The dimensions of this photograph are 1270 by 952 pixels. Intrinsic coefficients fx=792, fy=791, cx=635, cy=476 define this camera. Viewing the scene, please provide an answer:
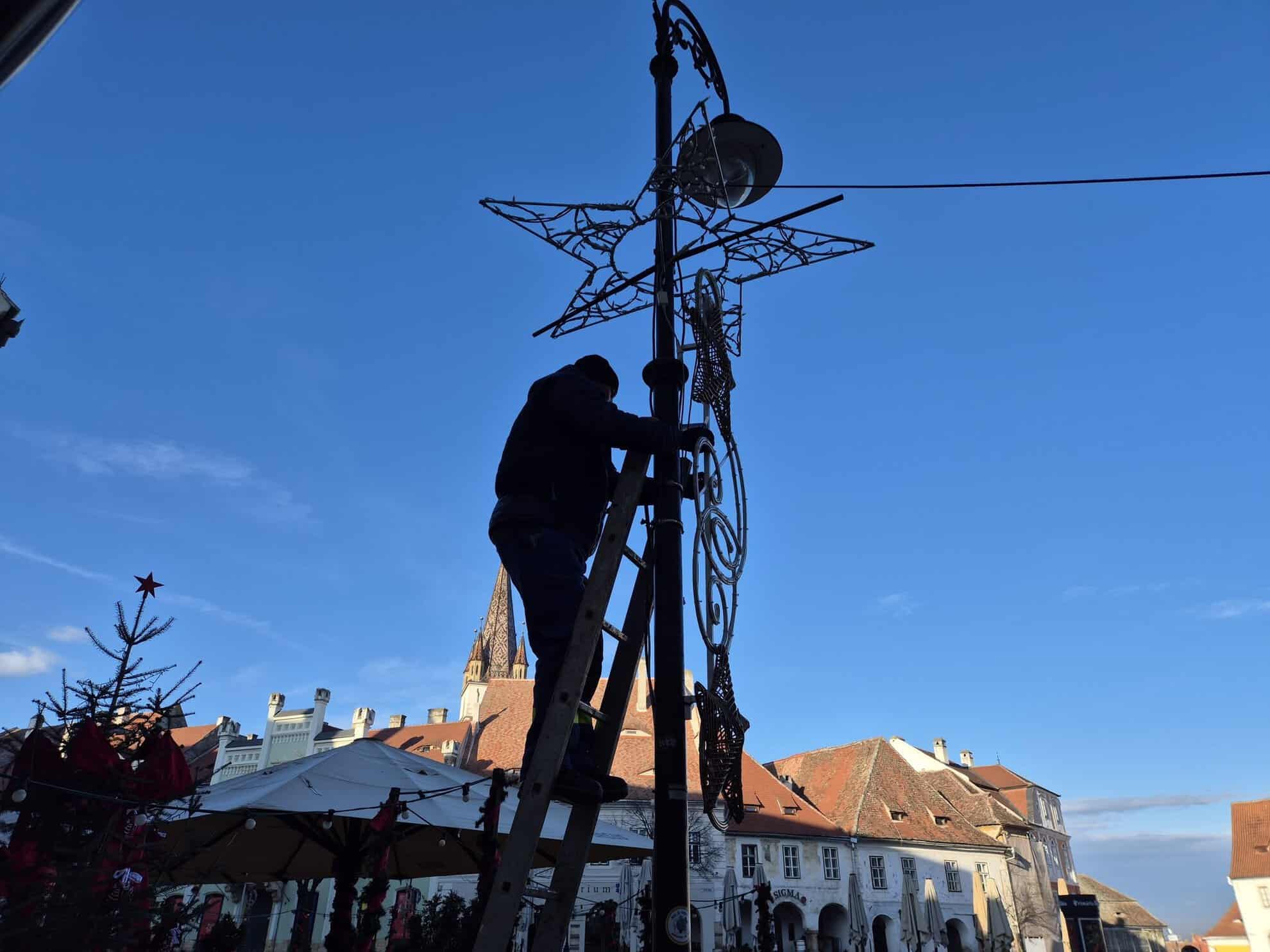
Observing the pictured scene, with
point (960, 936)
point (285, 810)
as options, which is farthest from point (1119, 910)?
point (285, 810)

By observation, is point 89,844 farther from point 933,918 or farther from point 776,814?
point 776,814

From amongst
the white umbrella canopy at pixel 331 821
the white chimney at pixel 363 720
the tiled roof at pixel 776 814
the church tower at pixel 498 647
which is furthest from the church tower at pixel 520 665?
the white umbrella canopy at pixel 331 821

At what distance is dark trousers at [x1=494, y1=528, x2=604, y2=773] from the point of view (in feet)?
9.44

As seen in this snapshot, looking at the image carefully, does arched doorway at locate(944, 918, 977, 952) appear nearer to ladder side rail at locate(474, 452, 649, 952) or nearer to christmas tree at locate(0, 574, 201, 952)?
christmas tree at locate(0, 574, 201, 952)

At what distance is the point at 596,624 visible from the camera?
2666mm

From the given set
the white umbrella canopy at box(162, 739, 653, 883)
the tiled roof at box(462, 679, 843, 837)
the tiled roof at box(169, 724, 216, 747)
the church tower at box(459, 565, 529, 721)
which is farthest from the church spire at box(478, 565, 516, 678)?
the white umbrella canopy at box(162, 739, 653, 883)

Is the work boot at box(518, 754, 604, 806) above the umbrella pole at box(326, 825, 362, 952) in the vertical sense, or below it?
above

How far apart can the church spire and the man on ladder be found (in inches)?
3269

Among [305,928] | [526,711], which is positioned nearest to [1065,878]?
[526,711]

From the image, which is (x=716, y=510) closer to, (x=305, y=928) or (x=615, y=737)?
(x=615, y=737)

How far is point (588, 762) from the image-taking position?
2.88 meters

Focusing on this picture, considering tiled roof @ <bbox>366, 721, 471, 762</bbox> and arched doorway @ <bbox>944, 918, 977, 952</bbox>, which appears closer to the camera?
arched doorway @ <bbox>944, 918, 977, 952</bbox>

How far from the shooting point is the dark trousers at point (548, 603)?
2877 mm

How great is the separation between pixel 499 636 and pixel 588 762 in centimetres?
9133
